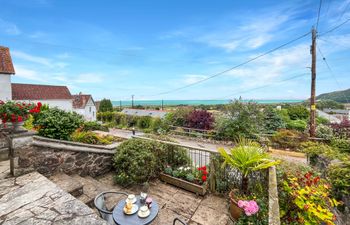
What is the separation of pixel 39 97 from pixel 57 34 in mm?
13192

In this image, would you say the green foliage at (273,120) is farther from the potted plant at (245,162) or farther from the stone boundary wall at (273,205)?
the stone boundary wall at (273,205)

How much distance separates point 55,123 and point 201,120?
976 centimetres

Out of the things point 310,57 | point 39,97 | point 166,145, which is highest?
point 310,57

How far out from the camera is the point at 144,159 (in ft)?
11.3

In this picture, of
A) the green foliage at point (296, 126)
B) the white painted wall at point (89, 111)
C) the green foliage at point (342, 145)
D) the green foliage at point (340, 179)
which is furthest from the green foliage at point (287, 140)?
the white painted wall at point (89, 111)

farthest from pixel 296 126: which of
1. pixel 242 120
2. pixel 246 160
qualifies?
pixel 246 160

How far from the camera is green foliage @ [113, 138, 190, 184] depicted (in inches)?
133

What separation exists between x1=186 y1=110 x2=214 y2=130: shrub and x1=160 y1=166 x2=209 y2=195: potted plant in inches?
323

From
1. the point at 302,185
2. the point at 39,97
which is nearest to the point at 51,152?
the point at 302,185

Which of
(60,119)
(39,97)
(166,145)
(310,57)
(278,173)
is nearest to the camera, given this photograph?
(278,173)

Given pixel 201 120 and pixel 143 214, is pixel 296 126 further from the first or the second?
pixel 143 214

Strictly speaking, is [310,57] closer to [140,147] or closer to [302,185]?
[302,185]

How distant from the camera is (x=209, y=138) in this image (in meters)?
10.9

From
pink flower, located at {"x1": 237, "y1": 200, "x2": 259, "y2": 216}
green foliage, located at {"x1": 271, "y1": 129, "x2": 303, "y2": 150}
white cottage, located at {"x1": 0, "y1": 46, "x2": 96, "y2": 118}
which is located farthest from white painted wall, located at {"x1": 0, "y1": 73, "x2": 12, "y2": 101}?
green foliage, located at {"x1": 271, "y1": 129, "x2": 303, "y2": 150}
